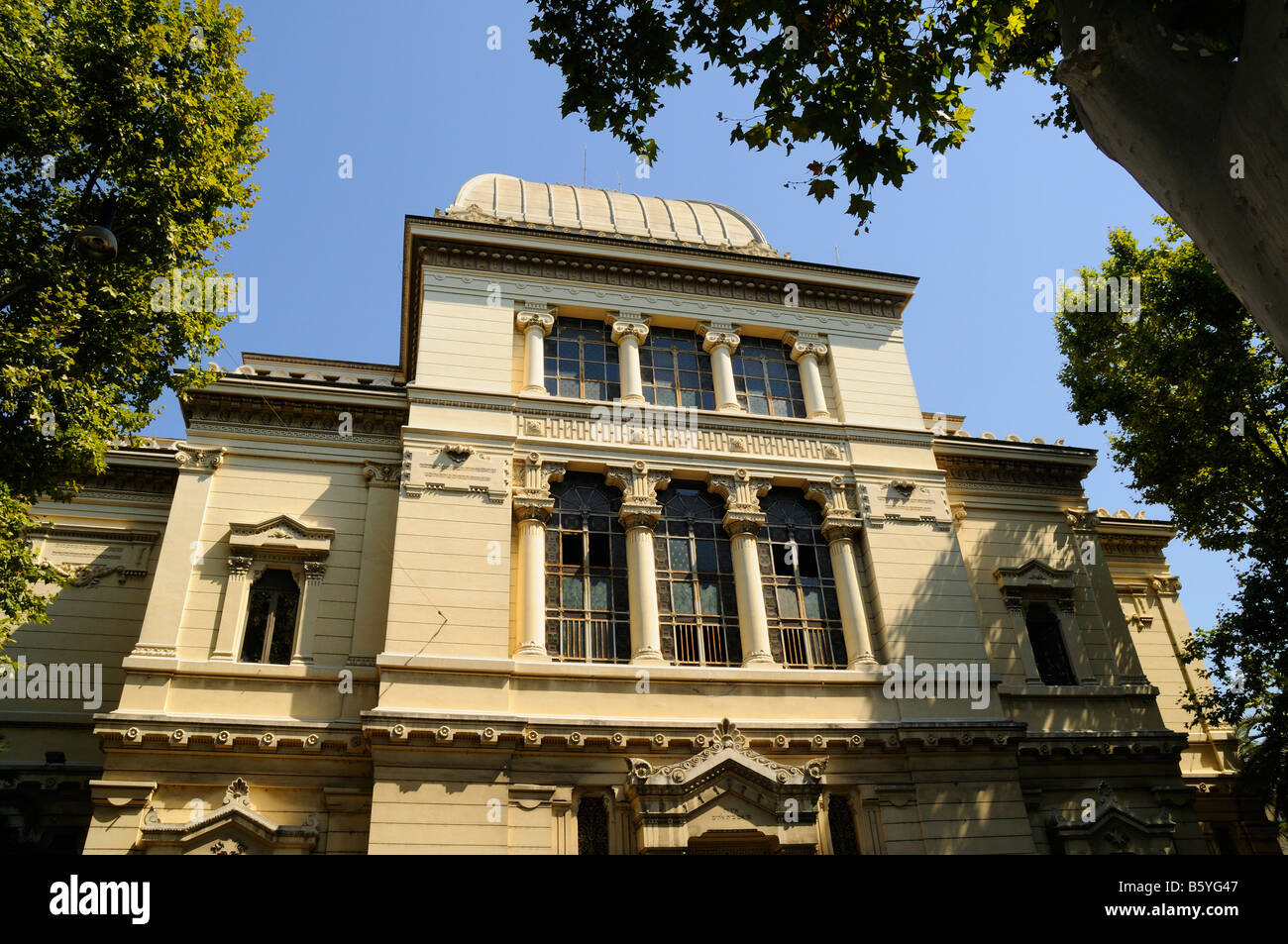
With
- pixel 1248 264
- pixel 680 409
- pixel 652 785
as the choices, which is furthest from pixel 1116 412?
pixel 1248 264

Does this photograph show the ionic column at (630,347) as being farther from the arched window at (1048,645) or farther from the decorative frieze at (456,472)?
the arched window at (1048,645)

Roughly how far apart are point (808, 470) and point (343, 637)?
9.49 m

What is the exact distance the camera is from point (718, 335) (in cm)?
1895

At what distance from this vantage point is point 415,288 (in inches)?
774

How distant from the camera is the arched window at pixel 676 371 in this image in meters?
18.2

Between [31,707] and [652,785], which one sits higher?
[31,707]

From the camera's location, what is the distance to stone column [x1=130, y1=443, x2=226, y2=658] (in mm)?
14180

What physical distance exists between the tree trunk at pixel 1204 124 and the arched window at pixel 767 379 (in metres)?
12.3
